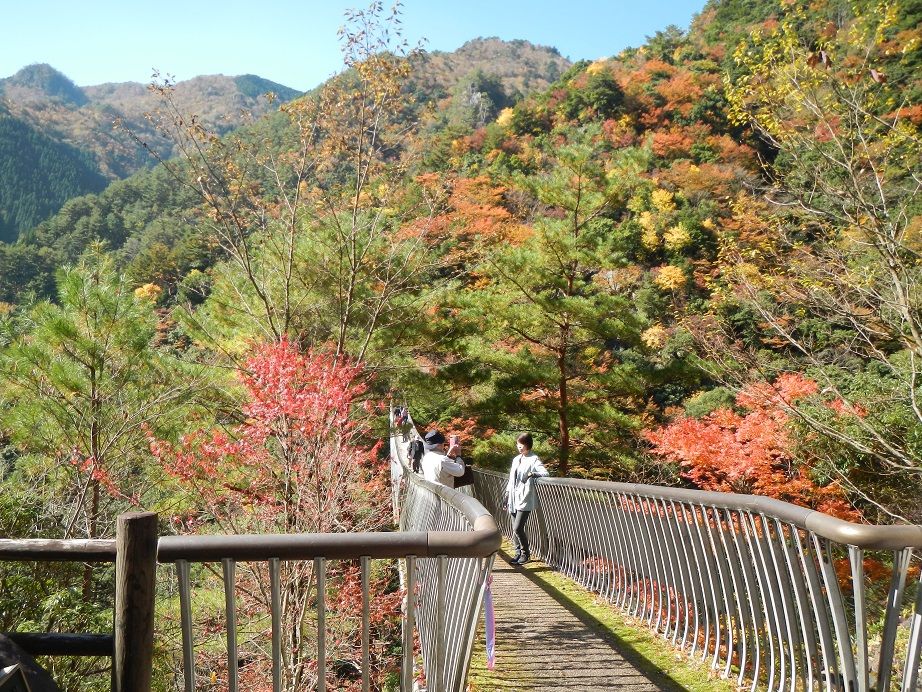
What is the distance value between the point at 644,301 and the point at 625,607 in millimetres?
21992

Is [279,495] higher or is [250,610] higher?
[279,495]

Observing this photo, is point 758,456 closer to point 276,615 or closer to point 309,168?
point 309,168

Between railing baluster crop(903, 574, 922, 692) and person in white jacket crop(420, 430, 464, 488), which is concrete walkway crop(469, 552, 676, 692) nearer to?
person in white jacket crop(420, 430, 464, 488)

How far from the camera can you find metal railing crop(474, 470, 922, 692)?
Result: 7.11 feet

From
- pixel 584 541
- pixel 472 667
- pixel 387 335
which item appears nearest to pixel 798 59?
pixel 584 541

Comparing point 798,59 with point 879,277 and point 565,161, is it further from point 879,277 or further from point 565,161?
point 565,161

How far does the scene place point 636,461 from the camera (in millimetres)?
13930

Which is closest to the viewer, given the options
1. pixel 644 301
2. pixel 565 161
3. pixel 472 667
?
pixel 472 667

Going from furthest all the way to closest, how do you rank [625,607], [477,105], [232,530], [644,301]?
[477,105] → [644,301] → [232,530] → [625,607]

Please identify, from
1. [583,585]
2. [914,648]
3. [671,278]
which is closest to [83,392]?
[583,585]

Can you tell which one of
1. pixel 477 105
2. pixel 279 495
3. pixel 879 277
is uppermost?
pixel 477 105

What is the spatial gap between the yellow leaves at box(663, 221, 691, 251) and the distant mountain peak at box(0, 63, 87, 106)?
494 feet

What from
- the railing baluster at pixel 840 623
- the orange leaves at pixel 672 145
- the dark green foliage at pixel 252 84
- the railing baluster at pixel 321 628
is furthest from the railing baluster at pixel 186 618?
the dark green foliage at pixel 252 84

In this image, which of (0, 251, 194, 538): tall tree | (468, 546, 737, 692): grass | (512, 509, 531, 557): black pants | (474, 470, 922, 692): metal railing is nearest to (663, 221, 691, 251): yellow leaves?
(474, 470, 922, 692): metal railing
